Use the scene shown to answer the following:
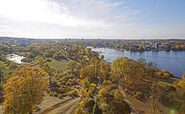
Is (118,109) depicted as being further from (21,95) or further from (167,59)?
(167,59)

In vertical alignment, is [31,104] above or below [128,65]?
below

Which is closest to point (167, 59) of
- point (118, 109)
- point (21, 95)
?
point (118, 109)

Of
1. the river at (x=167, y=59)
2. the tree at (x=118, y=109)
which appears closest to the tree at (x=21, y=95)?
the tree at (x=118, y=109)

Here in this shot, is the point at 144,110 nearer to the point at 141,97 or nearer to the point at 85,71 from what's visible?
the point at 141,97

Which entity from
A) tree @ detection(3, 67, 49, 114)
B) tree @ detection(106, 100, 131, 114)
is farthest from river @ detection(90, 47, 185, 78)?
tree @ detection(3, 67, 49, 114)

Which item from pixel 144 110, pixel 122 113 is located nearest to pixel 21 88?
pixel 122 113

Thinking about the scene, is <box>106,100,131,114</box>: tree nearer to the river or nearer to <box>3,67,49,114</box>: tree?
<box>3,67,49,114</box>: tree

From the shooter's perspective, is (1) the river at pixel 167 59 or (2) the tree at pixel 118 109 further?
(1) the river at pixel 167 59

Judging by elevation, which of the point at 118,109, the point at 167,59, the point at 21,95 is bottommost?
the point at 167,59

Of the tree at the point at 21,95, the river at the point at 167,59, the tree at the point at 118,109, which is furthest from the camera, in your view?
the river at the point at 167,59

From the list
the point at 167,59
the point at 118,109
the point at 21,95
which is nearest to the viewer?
the point at 21,95

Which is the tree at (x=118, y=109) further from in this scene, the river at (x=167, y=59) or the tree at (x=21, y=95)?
the river at (x=167, y=59)
